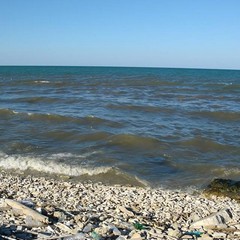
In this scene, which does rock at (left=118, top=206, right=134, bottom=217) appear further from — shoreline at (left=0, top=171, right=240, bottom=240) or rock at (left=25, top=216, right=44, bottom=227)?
rock at (left=25, top=216, right=44, bottom=227)

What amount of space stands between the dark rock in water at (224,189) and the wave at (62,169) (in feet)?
6.26

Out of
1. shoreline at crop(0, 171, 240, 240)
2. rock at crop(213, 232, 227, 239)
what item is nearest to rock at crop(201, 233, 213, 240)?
shoreline at crop(0, 171, 240, 240)

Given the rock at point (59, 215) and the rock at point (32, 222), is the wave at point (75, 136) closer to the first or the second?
the rock at point (59, 215)

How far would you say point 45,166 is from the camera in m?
12.1

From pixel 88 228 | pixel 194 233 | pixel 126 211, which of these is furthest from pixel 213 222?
pixel 88 228

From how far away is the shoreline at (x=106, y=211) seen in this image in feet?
20.6

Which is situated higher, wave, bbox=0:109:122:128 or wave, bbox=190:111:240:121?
wave, bbox=190:111:240:121

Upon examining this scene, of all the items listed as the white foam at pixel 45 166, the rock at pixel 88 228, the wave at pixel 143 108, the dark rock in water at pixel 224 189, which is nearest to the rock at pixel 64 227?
the rock at pixel 88 228

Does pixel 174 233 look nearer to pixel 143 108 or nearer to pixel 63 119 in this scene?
pixel 63 119

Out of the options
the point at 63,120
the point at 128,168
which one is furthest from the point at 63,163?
the point at 63,120

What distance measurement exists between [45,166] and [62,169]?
0.62 metres

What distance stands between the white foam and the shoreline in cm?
102

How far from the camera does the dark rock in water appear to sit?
9.68 metres

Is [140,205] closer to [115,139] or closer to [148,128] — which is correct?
[115,139]
